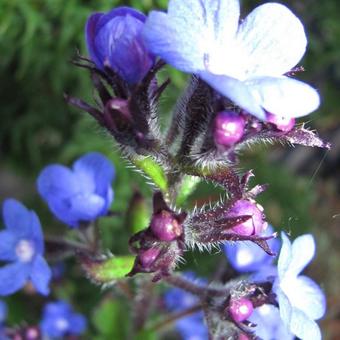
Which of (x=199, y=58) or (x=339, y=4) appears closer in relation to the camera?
(x=199, y=58)

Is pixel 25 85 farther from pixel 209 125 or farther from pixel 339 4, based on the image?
pixel 209 125

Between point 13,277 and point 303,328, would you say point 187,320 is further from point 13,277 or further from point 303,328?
point 303,328

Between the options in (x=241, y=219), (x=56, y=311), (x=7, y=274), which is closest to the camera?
(x=241, y=219)

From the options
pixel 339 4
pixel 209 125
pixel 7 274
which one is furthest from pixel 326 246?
pixel 209 125

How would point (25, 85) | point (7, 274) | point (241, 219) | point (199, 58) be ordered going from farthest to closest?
point (25, 85) < point (7, 274) < point (241, 219) < point (199, 58)

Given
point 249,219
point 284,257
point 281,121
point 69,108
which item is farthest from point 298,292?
point 69,108

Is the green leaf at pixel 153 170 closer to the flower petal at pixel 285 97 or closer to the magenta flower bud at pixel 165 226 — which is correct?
the magenta flower bud at pixel 165 226

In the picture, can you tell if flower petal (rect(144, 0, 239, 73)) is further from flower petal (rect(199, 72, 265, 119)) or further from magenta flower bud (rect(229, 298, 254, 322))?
magenta flower bud (rect(229, 298, 254, 322))
